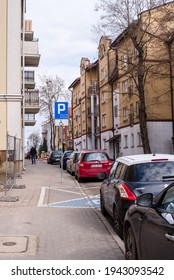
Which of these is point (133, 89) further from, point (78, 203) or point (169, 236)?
point (169, 236)

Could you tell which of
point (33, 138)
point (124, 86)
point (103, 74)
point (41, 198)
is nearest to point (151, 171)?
point (41, 198)

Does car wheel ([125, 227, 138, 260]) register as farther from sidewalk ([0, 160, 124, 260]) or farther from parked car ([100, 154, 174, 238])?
parked car ([100, 154, 174, 238])

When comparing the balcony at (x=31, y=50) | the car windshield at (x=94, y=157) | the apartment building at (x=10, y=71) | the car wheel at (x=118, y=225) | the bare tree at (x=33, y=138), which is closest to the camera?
the car wheel at (x=118, y=225)

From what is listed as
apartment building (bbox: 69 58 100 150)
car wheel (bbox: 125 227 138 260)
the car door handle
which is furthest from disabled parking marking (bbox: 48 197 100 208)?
apartment building (bbox: 69 58 100 150)

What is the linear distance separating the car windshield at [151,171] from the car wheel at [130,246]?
2105 mm

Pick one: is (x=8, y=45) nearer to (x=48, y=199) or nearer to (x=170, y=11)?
(x=170, y=11)

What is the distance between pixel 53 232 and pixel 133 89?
31.7 metres

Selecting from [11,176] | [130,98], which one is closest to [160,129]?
[130,98]

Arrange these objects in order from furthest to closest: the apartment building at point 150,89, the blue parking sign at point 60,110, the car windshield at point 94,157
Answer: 1. the apartment building at point 150,89
2. the car windshield at point 94,157
3. the blue parking sign at point 60,110

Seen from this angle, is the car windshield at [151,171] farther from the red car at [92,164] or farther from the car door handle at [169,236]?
the red car at [92,164]

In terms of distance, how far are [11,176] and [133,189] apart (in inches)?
383

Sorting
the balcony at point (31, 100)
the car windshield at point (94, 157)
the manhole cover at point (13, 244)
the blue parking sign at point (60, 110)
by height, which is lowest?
the manhole cover at point (13, 244)

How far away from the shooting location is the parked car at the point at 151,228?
4062 millimetres

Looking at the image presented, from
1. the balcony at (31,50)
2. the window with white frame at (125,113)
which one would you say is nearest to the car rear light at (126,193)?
the balcony at (31,50)
